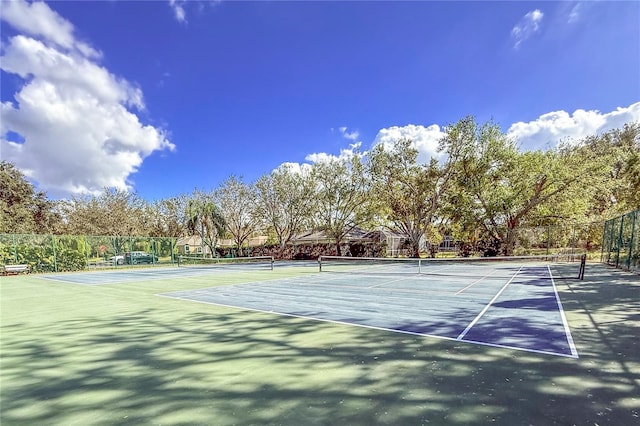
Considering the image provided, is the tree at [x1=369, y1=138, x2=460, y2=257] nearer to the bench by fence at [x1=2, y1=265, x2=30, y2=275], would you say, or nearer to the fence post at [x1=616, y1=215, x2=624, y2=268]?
the fence post at [x1=616, y1=215, x2=624, y2=268]

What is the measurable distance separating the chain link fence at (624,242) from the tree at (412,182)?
11371 millimetres

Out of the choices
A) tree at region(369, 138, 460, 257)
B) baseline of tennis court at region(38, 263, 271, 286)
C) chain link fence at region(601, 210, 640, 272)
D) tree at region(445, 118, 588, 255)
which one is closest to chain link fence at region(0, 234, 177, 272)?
baseline of tennis court at region(38, 263, 271, 286)

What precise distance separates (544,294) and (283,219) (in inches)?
1085

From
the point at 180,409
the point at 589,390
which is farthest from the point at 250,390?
the point at 589,390

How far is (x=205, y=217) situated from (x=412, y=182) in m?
23.4

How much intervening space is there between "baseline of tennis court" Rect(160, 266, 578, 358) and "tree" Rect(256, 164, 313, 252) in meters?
21.5

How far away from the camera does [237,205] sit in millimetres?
33625

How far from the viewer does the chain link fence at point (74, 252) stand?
17.5 metres

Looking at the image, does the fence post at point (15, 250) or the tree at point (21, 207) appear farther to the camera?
the tree at point (21, 207)

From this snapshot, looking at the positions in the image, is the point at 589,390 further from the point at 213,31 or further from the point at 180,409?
the point at 213,31

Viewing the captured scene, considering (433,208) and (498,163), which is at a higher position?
(498,163)

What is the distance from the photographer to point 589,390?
2791mm

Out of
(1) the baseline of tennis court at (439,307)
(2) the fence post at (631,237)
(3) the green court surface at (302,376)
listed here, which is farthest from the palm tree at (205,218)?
(2) the fence post at (631,237)

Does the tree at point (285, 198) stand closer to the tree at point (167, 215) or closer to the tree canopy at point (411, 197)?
the tree canopy at point (411, 197)
